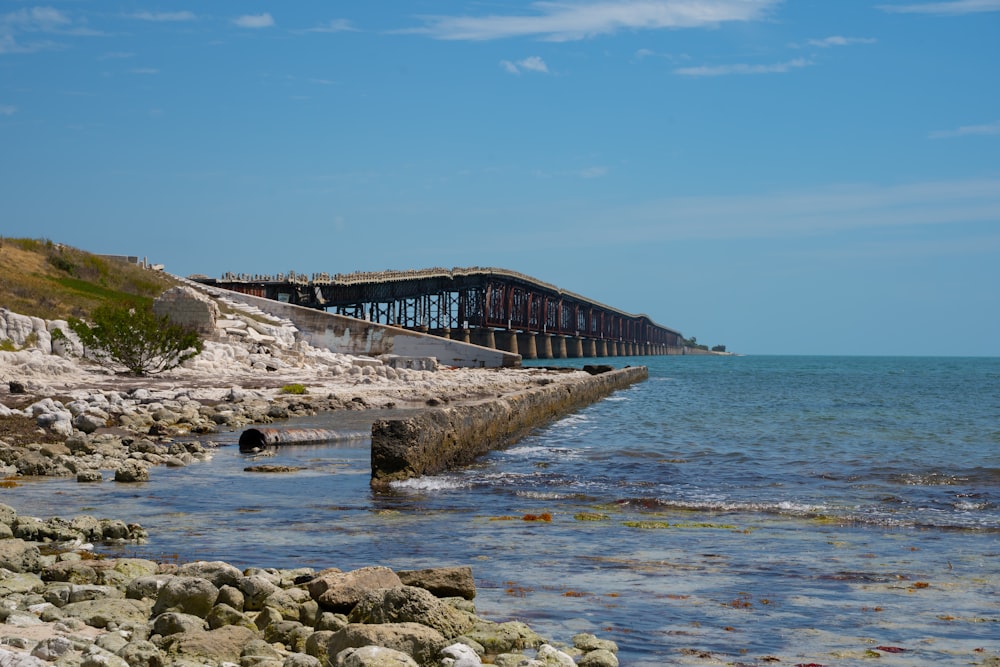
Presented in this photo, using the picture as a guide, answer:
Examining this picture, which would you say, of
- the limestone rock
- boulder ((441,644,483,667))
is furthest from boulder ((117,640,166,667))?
the limestone rock

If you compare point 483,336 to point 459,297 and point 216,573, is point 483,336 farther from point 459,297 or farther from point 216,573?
point 216,573

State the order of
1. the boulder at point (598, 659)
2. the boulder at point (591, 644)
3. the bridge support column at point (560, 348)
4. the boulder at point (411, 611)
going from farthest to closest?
the bridge support column at point (560, 348)
the boulder at point (411, 611)
the boulder at point (591, 644)
the boulder at point (598, 659)

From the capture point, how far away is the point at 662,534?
1101 centimetres

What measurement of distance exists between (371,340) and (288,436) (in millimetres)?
32607

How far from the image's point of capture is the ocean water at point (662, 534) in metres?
7.11

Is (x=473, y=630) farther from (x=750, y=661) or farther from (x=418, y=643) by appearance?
(x=750, y=661)

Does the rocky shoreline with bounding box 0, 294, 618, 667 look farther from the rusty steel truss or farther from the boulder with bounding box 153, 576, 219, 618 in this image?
the rusty steel truss

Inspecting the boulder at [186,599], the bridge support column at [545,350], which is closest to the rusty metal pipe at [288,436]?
the boulder at [186,599]

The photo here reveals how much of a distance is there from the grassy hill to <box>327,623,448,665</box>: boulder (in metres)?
33.7

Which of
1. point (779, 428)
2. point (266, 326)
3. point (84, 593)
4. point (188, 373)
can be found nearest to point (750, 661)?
point (84, 593)

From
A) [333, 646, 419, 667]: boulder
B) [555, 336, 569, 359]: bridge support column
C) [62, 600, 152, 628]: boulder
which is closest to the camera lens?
[333, 646, 419, 667]: boulder

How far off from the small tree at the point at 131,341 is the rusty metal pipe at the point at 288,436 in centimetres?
1296

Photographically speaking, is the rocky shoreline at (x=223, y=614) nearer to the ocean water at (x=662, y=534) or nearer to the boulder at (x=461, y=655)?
the boulder at (x=461, y=655)

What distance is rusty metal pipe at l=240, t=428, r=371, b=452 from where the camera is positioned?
62.7 ft
